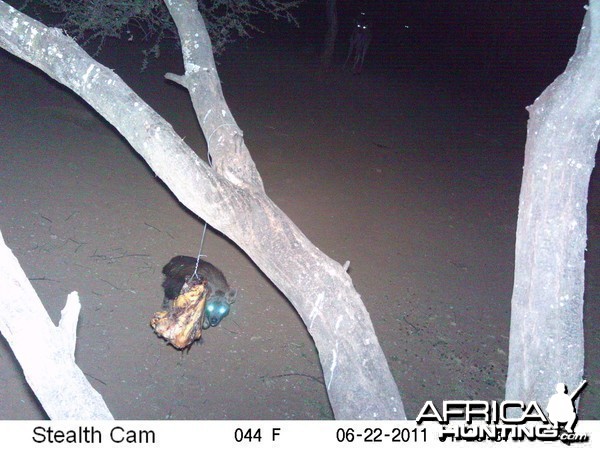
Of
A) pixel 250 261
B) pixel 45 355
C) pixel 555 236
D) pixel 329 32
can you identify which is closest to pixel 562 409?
pixel 555 236

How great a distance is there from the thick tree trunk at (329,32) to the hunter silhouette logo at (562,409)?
14361mm

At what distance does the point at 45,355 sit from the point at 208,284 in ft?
11.0

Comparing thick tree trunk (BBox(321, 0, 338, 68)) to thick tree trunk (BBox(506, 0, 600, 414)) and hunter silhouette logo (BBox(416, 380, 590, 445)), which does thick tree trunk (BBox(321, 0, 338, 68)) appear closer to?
thick tree trunk (BBox(506, 0, 600, 414))

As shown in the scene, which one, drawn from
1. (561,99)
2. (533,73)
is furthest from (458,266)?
(533,73)

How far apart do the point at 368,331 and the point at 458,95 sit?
58.3 ft

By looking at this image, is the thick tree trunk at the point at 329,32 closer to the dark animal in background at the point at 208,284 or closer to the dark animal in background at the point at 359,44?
the dark animal in background at the point at 359,44

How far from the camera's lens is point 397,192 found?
10.1 metres

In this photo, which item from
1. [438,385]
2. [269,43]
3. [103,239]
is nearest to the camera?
[438,385]

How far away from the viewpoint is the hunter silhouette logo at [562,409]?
223 centimetres

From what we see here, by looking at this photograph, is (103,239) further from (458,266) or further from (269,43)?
(269,43)

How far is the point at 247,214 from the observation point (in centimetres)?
267

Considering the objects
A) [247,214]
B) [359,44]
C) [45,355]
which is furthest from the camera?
[359,44]

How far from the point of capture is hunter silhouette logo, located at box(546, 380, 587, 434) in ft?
7.31

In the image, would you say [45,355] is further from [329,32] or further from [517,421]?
[329,32]
